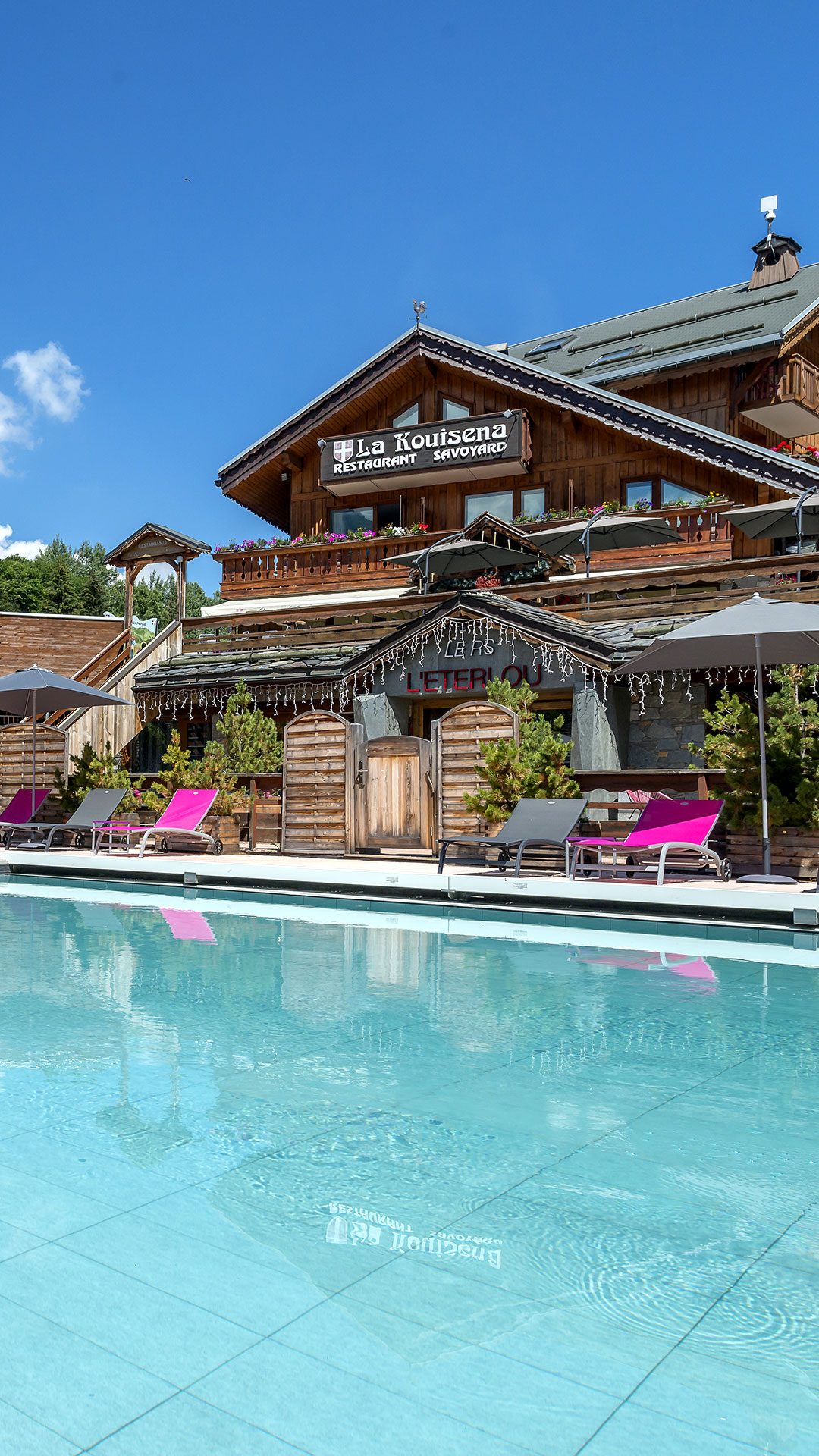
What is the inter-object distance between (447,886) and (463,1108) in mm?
6679

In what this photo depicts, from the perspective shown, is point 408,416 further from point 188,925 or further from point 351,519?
point 188,925

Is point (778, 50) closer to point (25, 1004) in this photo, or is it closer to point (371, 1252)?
point (25, 1004)

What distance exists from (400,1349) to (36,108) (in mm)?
28804

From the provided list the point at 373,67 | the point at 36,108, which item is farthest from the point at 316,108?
the point at 36,108

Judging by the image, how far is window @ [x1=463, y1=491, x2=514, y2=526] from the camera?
24109 millimetres

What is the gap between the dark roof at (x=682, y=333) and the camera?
918 inches

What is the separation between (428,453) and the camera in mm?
24109

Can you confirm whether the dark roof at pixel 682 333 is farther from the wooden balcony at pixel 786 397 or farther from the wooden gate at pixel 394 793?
the wooden gate at pixel 394 793

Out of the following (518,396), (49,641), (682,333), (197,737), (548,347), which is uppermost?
(548,347)

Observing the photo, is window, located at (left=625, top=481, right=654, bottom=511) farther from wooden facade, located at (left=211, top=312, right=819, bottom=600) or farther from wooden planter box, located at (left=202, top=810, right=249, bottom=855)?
wooden planter box, located at (left=202, top=810, right=249, bottom=855)

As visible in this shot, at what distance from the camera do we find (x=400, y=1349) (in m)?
2.48

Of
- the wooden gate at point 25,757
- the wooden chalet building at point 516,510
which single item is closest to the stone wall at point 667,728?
the wooden chalet building at point 516,510

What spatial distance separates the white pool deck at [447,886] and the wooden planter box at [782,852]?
56 cm

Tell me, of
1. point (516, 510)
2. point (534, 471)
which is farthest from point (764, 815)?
point (534, 471)
